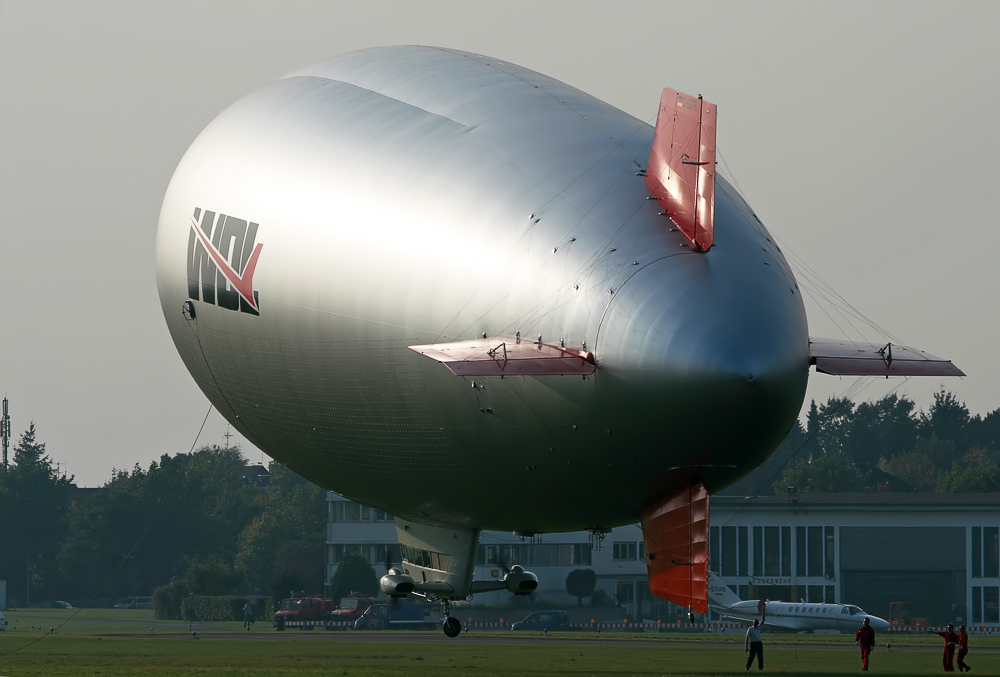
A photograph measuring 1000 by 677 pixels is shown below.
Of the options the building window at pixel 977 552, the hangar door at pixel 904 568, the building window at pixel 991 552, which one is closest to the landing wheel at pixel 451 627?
the hangar door at pixel 904 568

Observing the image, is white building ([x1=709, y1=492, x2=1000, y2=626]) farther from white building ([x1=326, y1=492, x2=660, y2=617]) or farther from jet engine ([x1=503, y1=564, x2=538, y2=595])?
jet engine ([x1=503, y1=564, x2=538, y2=595])

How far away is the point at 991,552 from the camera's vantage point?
11788 centimetres

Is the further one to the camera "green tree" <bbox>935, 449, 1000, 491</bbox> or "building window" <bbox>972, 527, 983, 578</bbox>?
"green tree" <bbox>935, 449, 1000, 491</bbox>

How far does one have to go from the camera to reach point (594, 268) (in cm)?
2503

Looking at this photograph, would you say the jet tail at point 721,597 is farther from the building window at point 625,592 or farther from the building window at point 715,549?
the building window at point 715,549

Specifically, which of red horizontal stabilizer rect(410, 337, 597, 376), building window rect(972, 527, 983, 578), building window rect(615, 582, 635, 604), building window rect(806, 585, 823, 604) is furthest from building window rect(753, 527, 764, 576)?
red horizontal stabilizer rect(410, 337, 597, 376)

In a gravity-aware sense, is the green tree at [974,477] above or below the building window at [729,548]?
above

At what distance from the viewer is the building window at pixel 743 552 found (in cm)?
12231

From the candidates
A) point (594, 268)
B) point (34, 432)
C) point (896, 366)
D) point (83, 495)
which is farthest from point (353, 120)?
point (34, 432)

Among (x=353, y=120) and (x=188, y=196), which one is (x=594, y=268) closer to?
(x=353, y=120)

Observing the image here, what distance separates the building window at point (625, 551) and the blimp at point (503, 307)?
90.1 meters

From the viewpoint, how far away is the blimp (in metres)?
24.7

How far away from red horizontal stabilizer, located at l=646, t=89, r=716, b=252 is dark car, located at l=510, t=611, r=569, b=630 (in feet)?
247

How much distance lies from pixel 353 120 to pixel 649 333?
31.7ft
